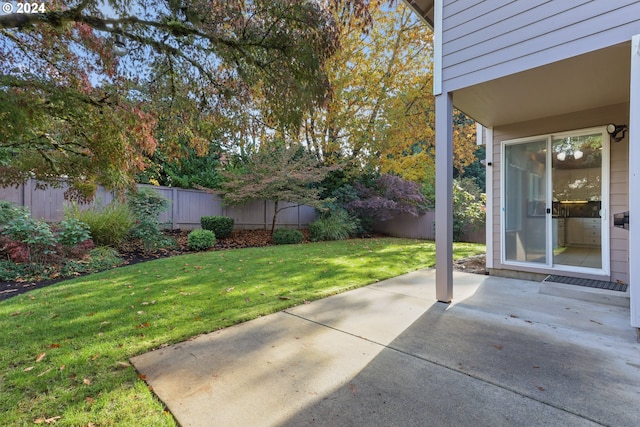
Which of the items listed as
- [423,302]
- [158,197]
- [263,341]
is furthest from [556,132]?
[158,197]

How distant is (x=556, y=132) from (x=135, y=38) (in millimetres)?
6019

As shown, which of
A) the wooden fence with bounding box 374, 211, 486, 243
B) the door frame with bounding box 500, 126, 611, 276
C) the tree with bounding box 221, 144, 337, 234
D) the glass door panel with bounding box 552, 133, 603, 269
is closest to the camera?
the door frame with bounding box 500, 126, 611, 276

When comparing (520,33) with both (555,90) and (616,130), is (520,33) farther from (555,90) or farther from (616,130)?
(616,130)

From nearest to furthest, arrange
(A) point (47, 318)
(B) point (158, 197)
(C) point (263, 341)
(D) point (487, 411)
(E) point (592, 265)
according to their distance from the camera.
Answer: (D) point (487, 411) → (C) point (263, 341) → (A) point (47, 318) → (E) point (592, 265) → (B) point (158, 197)

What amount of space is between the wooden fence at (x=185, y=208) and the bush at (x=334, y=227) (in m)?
1.16

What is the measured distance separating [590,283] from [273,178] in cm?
762

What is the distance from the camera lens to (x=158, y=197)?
8.67 m

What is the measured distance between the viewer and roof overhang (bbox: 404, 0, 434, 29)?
189 inches

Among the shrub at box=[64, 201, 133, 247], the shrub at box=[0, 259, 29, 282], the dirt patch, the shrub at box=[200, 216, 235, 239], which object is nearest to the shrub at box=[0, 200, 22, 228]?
the shrub at box=[64, 201, 133, 247]

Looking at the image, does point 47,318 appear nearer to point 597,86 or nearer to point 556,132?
point 597,86

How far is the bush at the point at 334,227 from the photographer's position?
440 inches

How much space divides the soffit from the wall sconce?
1.10ft

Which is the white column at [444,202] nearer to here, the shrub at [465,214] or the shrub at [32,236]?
the shrub at [32,236]

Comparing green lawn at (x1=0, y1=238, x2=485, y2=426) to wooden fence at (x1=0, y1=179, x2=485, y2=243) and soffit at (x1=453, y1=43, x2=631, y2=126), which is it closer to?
soffit at (x1=453, y1=43, x2=631, y2=126)
